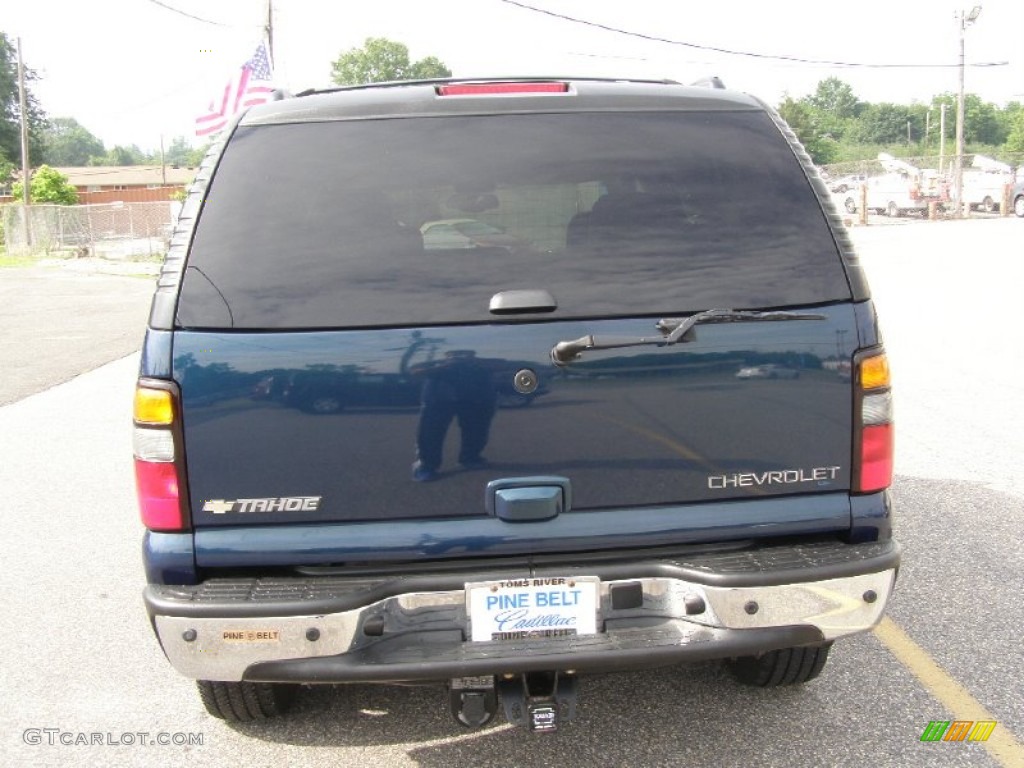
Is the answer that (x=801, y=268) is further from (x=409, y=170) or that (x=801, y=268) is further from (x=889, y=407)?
(x=409, y=170)

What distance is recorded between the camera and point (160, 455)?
8.89 feet

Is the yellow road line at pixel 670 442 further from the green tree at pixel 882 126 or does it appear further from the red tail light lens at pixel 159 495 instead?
the green tree at pixel 882 126

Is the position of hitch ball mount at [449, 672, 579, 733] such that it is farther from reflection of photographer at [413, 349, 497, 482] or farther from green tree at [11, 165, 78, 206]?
green tree at [11, 165, 78, 206]

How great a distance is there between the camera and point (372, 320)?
2.67 meters

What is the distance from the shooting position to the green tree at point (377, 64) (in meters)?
104

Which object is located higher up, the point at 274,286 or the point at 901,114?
the point at 901,114

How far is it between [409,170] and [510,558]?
1.10 m

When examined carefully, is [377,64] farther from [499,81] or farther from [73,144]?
[499,81]

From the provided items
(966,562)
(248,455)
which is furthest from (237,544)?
(966,562)

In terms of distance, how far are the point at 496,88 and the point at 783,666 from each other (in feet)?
6.91

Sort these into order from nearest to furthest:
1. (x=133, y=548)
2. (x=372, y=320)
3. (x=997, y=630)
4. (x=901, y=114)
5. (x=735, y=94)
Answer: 1. (x=372, y=320)
2. (x=735, y=94)
3. (x=997, y=630)
4. (x=133, y=548)
5. (x=901, y=114)

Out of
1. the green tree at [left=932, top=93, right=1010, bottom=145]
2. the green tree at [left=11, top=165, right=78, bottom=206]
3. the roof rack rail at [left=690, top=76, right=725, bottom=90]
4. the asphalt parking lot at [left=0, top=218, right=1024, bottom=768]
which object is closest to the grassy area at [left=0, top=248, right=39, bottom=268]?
the green tree at [left=11, top=165, right=78, bottom=206]

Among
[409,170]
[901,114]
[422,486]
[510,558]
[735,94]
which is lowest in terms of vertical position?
[510,558]

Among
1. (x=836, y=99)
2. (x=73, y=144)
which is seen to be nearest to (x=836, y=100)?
(x=836, y=99)
